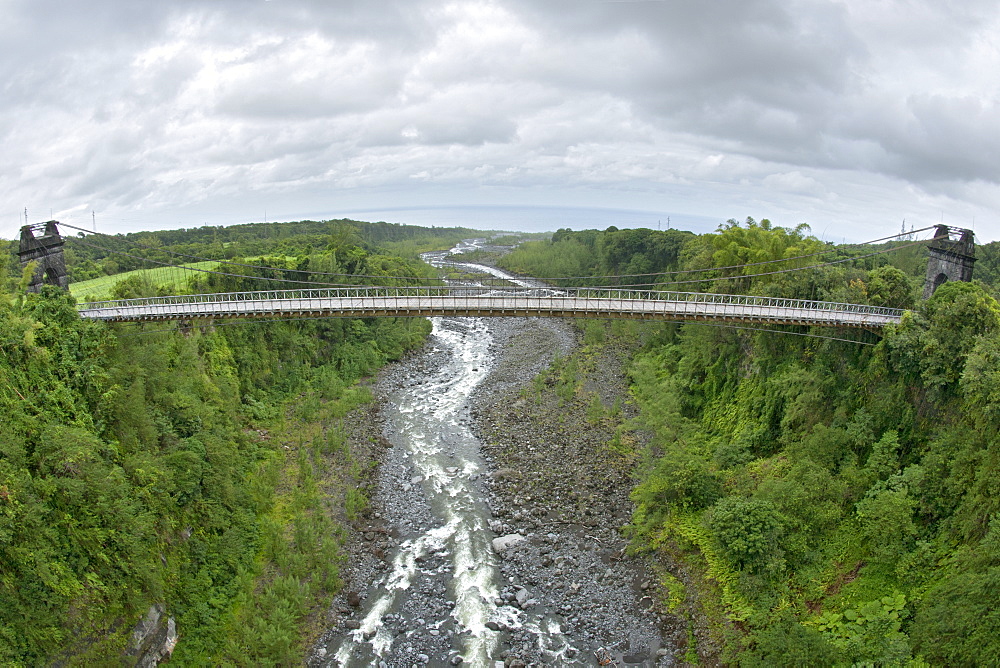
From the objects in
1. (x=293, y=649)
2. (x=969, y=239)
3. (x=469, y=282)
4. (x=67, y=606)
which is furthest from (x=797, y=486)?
(x=469, y=282)

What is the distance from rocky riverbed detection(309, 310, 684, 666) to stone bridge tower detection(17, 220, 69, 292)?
1700 cm

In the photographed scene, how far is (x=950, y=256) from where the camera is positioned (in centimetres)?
2264

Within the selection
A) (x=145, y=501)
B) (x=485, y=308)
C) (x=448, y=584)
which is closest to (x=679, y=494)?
(x=448, y=584)

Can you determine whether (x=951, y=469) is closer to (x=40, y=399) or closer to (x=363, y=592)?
(x=363, y=592)

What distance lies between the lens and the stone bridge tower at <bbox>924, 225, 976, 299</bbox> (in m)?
22.3

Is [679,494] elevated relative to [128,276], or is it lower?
lower

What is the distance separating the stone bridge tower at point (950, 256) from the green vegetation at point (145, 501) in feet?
91.9

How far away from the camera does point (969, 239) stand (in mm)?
22344

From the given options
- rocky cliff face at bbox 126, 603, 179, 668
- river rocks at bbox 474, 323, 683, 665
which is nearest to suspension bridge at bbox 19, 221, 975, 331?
river rocks at bbox 474, 323, 683, 665

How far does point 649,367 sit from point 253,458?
1119 inches

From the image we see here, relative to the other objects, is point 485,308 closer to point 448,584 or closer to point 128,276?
point 448,584

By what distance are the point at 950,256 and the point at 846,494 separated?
38.6 ft

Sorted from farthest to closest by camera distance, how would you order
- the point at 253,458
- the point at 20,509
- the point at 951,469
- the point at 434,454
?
1. the point at 434,454
2. the point at 253,458
3. the point at 951,469
4. the point at 20,509

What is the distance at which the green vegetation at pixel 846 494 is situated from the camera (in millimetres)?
14633
